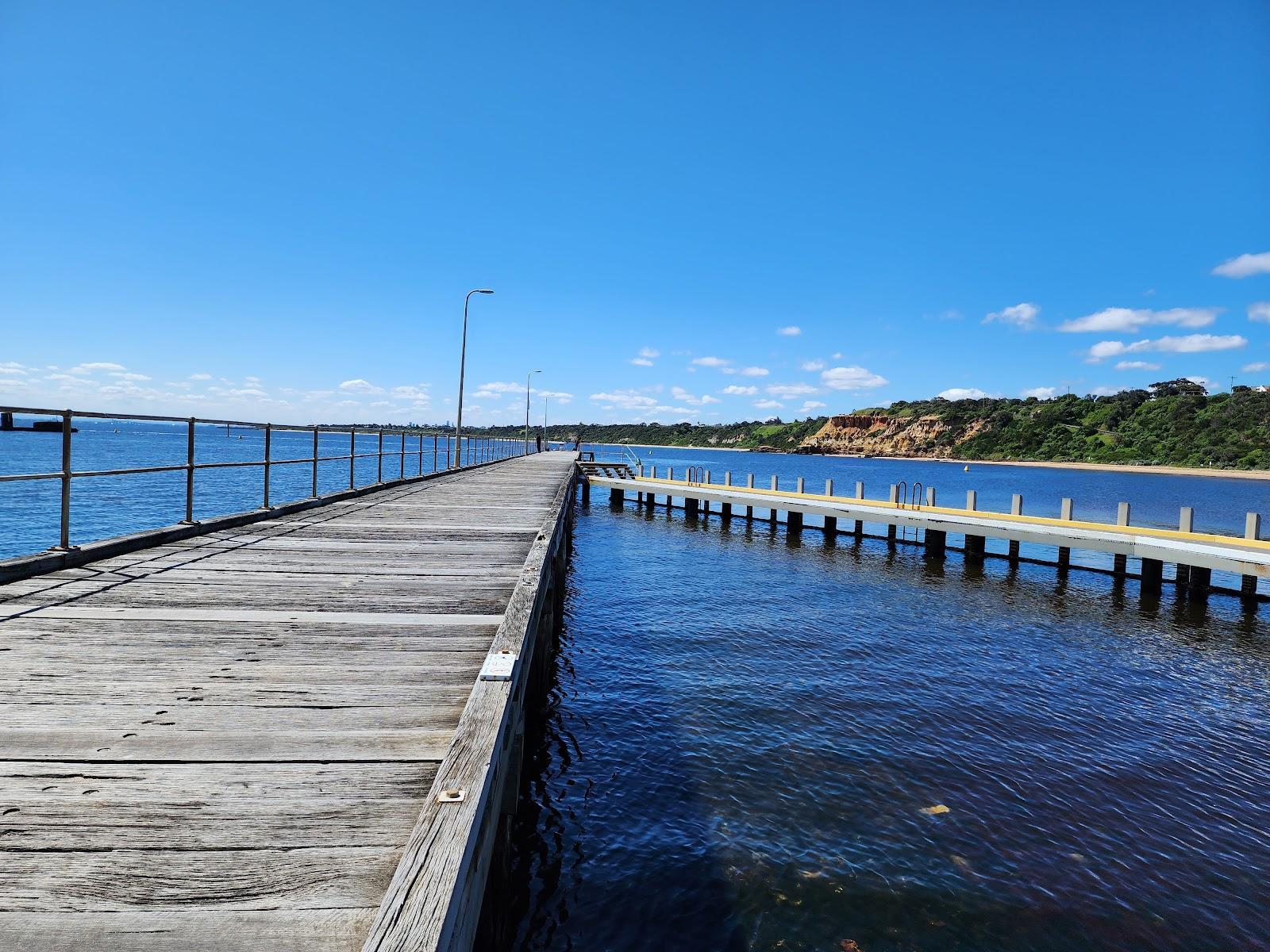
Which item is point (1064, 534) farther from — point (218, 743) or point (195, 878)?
point (195, 878)

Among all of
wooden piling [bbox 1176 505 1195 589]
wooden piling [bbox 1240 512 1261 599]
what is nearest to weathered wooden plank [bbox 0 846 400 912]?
wooden piling [bbox 1240 512 1261 599]

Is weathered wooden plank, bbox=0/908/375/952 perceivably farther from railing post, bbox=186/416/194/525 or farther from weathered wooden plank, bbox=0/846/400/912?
railing post, bbox=186/416/194/525

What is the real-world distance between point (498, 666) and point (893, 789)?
446cm

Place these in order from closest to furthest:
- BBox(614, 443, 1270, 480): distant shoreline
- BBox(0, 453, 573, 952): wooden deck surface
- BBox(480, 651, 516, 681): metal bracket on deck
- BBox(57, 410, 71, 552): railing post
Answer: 1. BBox(0, 453, 573, 952): wooden deck surface
2. BBox(480, 651, 516, 681): metal bracket on deck
3. BBox(57, 410, 71, 552): railing post
4. BBox(614, 443, 1270, 480): distant shoreline

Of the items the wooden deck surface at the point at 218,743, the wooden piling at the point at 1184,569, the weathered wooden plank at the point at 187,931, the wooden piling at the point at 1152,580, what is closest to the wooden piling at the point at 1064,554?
the wooden piling at the point at 1152,580

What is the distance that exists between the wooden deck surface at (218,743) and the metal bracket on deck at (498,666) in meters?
0.16

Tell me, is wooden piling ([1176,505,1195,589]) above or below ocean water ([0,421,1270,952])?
above

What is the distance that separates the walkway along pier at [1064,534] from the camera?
1543 centimetres

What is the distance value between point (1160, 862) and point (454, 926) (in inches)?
235

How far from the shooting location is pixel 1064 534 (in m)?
17.9

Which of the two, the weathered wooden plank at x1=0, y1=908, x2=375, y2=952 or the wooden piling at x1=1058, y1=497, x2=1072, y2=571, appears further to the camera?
the wooden piling at x1=1058, y1=497, x2=1072, y2=571

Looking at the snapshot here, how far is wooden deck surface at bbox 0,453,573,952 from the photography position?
2.07 metres

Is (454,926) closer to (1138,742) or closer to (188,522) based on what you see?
(188,522)

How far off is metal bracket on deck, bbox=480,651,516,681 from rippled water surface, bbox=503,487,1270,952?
193 cm
